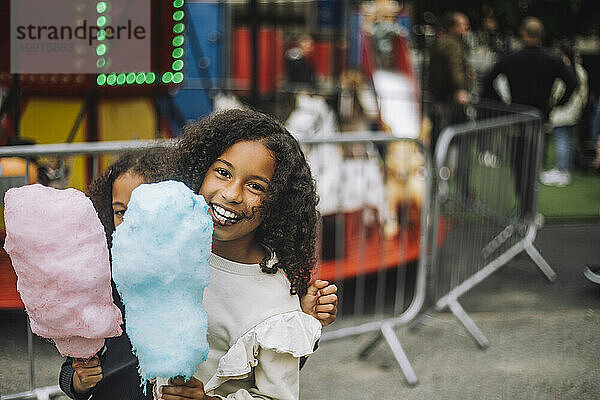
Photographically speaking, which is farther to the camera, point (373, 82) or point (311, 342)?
point (373, 82)

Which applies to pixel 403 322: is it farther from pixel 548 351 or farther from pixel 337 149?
pixel 337 149

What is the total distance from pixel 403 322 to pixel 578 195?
559cm

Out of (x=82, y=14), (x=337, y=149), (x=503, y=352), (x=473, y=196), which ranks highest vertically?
(x=82, y=14)

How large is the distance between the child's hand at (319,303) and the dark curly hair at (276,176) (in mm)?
22

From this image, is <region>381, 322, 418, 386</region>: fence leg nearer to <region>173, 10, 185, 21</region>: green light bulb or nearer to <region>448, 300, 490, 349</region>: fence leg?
<region>448, 300, 490, 349</region>: fence leg

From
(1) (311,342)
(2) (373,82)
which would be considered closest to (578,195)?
(2) (373,82)

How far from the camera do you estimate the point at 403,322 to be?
151 inches

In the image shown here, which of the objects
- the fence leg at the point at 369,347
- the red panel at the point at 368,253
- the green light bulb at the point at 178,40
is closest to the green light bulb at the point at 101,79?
the green light bulb at the point at 178,40

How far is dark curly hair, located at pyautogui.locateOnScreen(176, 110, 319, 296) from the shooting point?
71.8 inches

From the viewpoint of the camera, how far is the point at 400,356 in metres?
3.79

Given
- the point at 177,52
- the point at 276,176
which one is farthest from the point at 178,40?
the point at 276,176

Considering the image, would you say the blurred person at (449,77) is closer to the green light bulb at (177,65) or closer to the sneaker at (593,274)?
the sneaker at (593,274)

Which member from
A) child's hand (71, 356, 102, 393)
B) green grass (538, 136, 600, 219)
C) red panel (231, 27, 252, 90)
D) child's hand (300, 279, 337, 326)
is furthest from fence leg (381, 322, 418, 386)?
red panel (231, 27, 252, 90)

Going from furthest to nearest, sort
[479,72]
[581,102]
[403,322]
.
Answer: [479,72] → [581,102] → [403,322]
